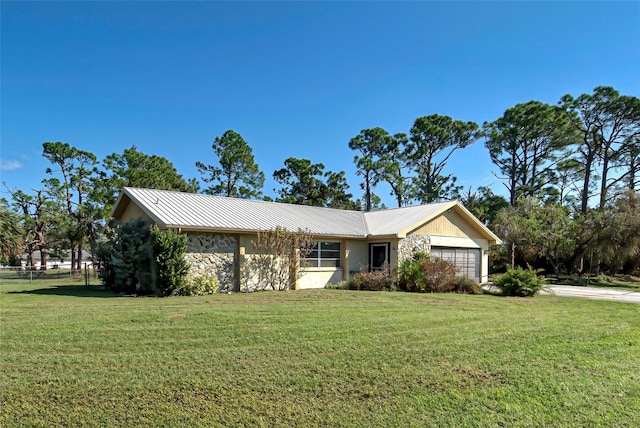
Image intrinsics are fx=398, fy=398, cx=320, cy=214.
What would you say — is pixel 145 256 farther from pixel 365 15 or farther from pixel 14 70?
pixel 365 15

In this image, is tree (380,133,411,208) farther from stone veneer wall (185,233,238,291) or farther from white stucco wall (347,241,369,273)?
stone veneer wall (185,233,238,291)

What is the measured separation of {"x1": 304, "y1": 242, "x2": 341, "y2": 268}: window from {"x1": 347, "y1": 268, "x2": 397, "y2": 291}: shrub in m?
1.72

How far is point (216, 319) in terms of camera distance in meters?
8.00

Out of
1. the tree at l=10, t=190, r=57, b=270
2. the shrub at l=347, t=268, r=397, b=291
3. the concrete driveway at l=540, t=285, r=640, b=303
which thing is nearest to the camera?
the concrete driveway at l=540, t=285, r=640, b=303

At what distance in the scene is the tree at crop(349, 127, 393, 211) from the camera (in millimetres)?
39438

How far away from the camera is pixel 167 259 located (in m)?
12.9

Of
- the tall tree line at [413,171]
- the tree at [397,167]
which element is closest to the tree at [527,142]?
the tall tree line at [413,171]

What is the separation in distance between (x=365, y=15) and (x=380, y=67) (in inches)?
146

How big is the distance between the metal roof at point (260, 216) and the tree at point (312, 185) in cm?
1606

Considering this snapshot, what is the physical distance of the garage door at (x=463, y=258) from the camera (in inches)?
773

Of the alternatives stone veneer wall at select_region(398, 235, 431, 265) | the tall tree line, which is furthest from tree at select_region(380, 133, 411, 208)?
stone veneer wall at select_region(398, 235, 431, 265)

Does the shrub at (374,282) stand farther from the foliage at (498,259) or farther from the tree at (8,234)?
the foliage at (498,259)

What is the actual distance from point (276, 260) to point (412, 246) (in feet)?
21.2

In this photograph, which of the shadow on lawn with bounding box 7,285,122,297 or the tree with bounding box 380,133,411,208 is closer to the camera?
the shadow on lawn with bounding box 7,285,122,297
